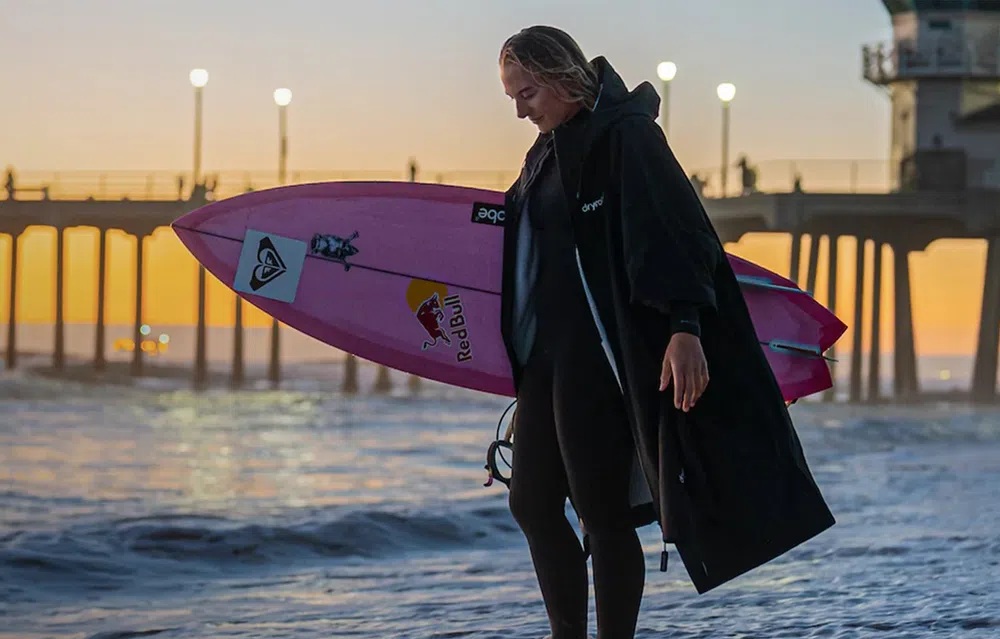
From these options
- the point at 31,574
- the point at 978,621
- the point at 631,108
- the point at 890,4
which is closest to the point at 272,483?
the point at 31,574

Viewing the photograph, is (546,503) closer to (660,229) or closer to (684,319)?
(684,319)

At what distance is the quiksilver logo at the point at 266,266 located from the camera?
432 centimetres

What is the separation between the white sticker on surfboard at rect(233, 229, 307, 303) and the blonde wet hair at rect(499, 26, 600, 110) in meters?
1.24

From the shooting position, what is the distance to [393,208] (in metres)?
4.34

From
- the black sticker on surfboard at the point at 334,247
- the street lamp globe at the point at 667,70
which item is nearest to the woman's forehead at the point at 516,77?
the black sticker on surfboard at the point at 334,247

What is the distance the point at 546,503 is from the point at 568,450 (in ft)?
0.53

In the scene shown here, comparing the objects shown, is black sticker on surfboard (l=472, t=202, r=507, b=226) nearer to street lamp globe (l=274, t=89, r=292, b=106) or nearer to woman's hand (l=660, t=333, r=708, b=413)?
woman's hand (l=660, t=333, r=708, b=413)

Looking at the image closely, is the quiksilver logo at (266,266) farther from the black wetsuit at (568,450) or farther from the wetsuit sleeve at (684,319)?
the wetsuit sleeve at (684,319)

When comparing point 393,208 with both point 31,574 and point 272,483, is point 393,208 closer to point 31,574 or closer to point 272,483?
point 31,574

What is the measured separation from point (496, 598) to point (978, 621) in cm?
159

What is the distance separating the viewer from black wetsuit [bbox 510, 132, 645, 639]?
10.6 feet

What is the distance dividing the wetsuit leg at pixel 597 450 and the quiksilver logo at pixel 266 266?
4.17 ft

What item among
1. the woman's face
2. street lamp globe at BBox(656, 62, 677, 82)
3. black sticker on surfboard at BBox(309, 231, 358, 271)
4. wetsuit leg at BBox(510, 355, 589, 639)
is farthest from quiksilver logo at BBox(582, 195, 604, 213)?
street lamp globe at BBox(656, 62, 677, 82)

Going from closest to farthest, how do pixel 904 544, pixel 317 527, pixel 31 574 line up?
pixel 31 574, pixel 904 544, pixel 317 527
